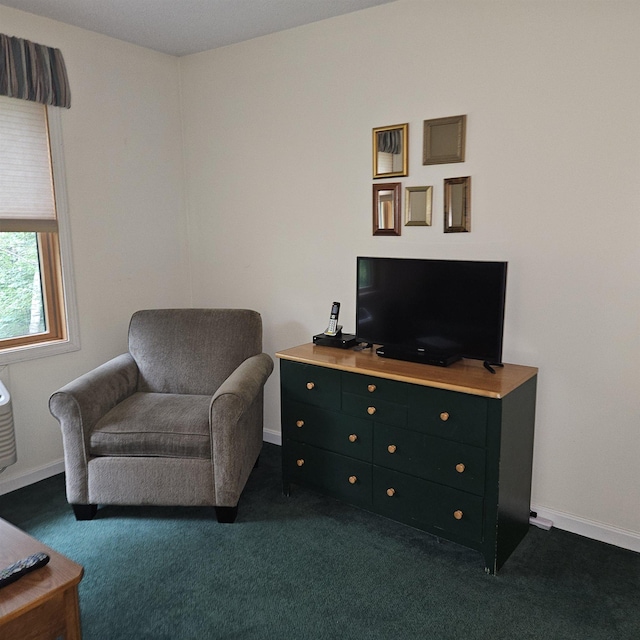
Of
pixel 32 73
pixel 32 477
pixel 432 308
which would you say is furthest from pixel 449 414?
pixel 32 73

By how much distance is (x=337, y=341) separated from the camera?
2979 mm

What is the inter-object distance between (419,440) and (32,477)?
7.18 feet

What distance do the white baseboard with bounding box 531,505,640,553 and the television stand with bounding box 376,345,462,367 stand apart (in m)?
0.85

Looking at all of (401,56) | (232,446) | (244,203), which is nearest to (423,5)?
(401,56)

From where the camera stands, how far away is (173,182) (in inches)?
151

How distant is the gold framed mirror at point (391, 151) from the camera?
2.89m

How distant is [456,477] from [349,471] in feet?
1.83

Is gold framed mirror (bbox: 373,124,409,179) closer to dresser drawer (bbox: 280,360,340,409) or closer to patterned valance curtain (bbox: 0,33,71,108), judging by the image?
dresser drawer (bbox: 280,360,340,409)

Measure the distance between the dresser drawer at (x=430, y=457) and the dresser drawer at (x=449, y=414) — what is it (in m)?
0.04

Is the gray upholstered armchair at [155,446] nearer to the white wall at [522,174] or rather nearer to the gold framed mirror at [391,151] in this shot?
the white wall at [522,174]

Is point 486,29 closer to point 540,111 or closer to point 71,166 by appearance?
point 540,111

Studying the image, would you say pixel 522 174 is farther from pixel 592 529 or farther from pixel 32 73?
pixel 32 73

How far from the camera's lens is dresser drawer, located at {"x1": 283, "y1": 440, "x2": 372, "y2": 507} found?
2.67 m

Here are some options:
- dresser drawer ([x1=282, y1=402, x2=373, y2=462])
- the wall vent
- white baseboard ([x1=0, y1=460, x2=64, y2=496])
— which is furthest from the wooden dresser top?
white baseboard ([x1=0, y1=460, x2=64, y2=496])
